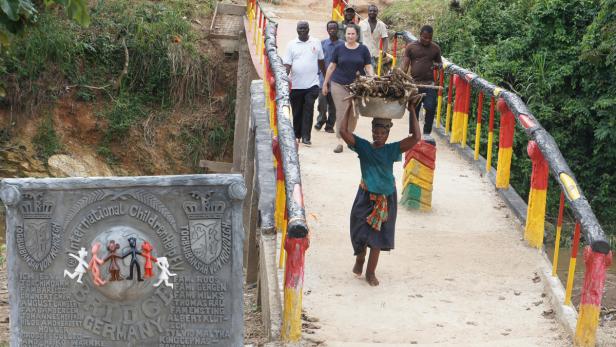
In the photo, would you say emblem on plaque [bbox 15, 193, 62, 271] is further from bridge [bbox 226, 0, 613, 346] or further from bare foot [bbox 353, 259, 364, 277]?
bare foot [bbox 353, 259, 364, 277]

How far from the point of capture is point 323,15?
24453 mm

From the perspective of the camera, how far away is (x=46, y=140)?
19828 millimetres

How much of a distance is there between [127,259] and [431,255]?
4.02 meters

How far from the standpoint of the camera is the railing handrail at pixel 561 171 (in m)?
6.12

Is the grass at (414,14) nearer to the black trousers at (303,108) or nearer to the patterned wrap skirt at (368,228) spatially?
the black trousers at (303,108)

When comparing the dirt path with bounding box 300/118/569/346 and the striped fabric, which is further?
the striped fabric

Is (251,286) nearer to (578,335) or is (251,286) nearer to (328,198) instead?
(328,198)

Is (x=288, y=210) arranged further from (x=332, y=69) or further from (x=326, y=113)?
(x=326, y=113)

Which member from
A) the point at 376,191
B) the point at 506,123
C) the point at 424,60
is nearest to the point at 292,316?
the point at 376,191

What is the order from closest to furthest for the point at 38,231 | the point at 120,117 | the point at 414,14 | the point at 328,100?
the point at 38,231 → the point at 328,100 → the point at 120,117 → the point at 414,14

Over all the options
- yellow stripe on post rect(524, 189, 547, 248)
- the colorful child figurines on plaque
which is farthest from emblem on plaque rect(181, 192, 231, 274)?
yellow stripe on post rect(524, 189, 547, 248)

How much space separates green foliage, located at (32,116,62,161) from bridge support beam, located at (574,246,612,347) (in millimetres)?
15014

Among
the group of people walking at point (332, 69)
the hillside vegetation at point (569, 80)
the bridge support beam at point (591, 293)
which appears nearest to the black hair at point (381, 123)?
the bridge support beam at point (591, 293)

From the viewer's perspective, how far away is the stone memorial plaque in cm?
492
